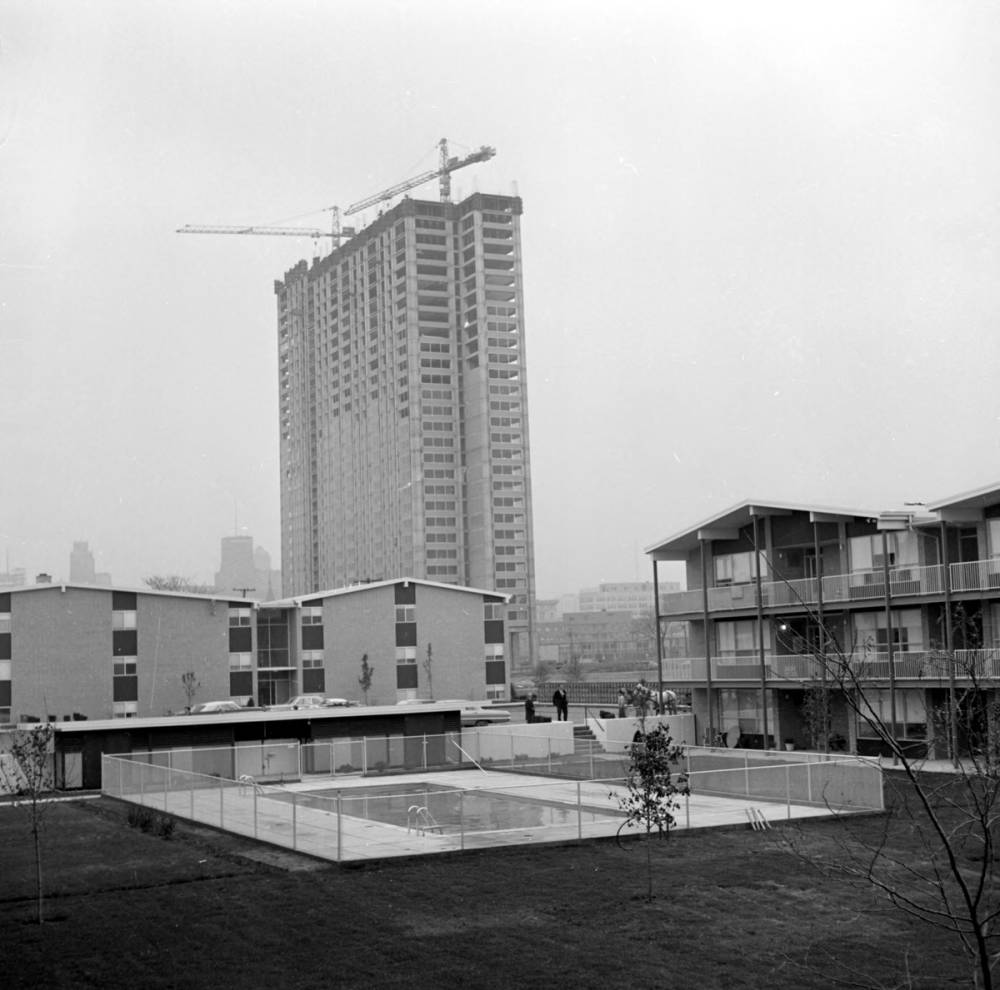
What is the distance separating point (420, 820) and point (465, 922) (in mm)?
8763

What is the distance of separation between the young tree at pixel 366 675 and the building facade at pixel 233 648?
0.37m

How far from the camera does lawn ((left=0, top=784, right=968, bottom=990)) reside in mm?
16516

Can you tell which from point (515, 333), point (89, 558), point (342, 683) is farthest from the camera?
point (515, 333)

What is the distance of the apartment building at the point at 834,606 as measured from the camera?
148 feet

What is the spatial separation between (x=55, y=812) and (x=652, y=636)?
6586 inches

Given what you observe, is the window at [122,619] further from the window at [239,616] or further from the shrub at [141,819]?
the shrub at [141,819]

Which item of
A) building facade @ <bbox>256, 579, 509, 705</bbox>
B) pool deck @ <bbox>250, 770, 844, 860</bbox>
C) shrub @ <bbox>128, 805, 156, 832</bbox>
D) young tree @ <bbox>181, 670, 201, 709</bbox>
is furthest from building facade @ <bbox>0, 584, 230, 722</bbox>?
pool deck @ <bbox>250, 770, 844, 860</bbox>

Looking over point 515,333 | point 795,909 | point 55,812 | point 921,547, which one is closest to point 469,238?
point 515,333

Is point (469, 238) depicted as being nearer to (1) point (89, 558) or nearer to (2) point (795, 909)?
(1) point (89, 558)

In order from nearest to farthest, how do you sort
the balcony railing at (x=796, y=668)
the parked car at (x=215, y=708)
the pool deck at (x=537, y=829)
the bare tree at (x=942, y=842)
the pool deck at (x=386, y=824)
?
the bare tree at (x=942, y=842) → the pool deck at (x=537, y=829) → the pool deck at (x=386, y=824) → the balcony railing at (x=796, y=668) → the parked car at (x=215, y=708)

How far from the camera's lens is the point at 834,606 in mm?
49812

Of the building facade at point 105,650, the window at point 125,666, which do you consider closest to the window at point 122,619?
the building facade at point 105,650

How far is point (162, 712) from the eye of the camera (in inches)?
2621

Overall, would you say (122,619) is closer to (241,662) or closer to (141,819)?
(241,662)
